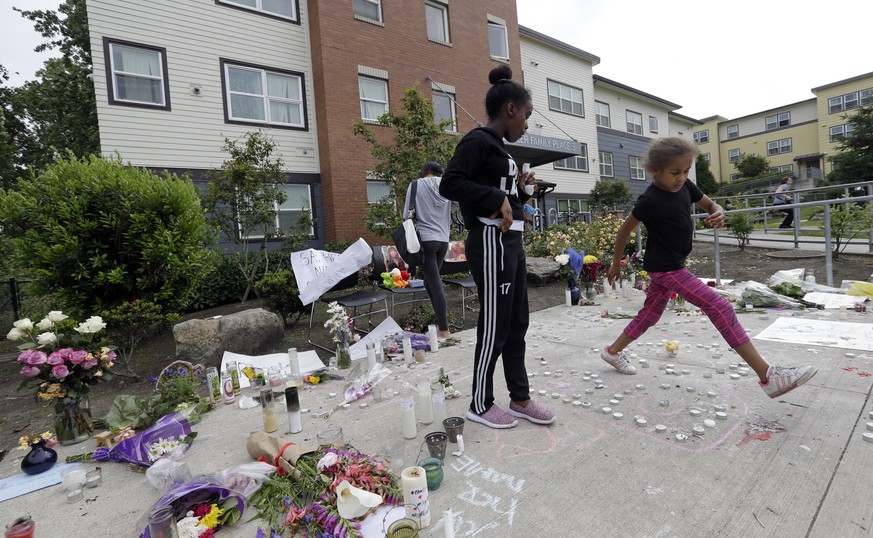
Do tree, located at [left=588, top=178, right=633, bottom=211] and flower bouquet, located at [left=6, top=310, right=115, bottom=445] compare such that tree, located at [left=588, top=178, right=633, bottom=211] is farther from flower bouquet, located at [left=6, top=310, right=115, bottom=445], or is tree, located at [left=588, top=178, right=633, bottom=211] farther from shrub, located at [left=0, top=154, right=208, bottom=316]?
flower bouquet, located at [left=6, top=310, right=115, bottom=445]

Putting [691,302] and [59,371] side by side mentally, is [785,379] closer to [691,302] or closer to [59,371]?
[691,302]

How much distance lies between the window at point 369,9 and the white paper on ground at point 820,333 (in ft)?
40.0

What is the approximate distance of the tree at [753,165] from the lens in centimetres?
3809

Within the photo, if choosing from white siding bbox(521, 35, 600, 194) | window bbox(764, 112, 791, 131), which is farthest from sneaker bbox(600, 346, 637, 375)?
window bbox(764, 112, 791, 131)

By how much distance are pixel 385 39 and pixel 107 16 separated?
21.7 feet

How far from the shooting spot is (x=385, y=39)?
12.1 meters

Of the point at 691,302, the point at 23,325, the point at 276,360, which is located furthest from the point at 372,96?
the point at 691,302

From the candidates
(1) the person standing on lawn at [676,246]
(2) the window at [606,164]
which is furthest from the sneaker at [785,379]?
(2) the window at [606,164]

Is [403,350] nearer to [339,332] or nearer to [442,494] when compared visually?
[339,332]

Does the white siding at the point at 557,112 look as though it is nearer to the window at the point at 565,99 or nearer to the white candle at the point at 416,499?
the window at the point at 565,99

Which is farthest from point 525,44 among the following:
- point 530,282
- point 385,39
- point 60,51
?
point 60,51

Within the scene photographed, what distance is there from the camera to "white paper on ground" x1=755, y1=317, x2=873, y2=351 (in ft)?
11.8

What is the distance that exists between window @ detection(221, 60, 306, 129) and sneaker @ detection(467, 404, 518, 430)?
10.4 metres

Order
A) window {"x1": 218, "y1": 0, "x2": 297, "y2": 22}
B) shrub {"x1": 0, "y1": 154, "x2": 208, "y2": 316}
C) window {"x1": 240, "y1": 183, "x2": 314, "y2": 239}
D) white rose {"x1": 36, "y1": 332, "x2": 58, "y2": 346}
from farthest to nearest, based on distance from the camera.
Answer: window {"x1": 240, "y1": 183, "x2": 314, "y2": 239}
window {"x1": 218, "y1": 0, "x2": 297, "y2": 22}
shrub {"x1": 0, "y1": 154, "x2": 208, "y2": 316}
white rose {"x1": 36, "y1": 332, "x2": 58, "y2": 346}
